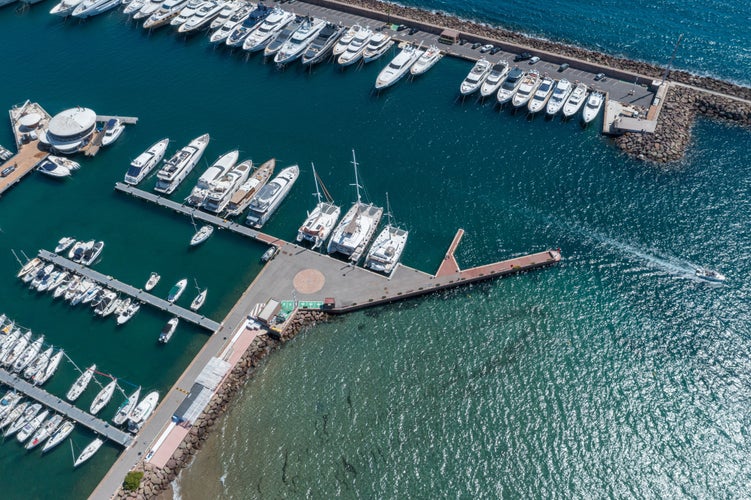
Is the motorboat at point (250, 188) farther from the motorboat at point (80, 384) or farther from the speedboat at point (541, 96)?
the speedboat at point (541, 96)

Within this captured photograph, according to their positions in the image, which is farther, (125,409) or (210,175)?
(210,175)

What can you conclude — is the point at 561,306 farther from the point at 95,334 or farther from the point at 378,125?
the point at 95,334

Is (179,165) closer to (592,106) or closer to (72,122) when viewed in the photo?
(72,122)

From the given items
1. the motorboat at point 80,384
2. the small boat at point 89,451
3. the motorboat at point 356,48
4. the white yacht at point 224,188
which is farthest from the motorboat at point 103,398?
the motorboat at point 356,48

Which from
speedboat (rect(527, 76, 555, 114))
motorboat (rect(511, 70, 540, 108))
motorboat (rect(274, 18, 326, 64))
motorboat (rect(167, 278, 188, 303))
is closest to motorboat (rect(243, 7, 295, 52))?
motorboat (rect(274, 18, 326, 64))

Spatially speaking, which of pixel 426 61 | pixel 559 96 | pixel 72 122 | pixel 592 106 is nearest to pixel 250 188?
pixel 72 122

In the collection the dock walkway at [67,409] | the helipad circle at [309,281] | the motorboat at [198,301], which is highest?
the helipad circle at [309,281]
